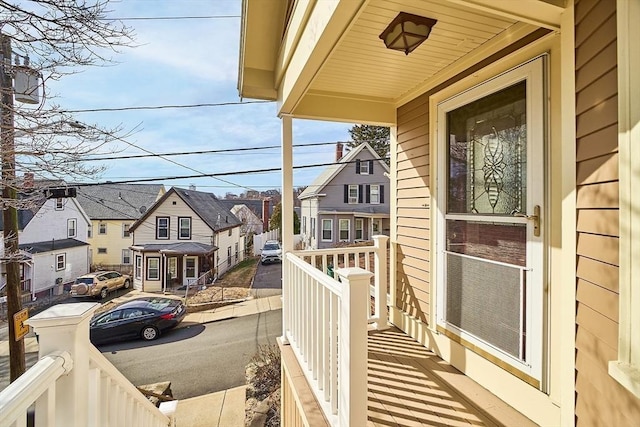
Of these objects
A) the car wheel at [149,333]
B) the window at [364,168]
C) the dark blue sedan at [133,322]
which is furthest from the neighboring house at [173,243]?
the window at [364,168]

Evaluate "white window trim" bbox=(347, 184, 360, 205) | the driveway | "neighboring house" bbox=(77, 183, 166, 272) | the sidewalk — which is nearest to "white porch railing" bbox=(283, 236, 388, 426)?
the sidewalk

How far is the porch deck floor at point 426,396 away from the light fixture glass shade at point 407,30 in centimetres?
237

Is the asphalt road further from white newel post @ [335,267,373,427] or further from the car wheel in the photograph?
white newel post @ [335,267,373,427]

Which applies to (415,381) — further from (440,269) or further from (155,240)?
(155,240)

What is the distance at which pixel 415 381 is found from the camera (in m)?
2.22

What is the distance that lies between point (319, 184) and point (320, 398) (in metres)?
13.8

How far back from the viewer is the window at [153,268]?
580 inches

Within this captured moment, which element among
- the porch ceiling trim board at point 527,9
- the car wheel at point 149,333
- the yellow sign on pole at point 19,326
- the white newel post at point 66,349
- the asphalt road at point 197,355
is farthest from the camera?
the car wheel at point 149,333

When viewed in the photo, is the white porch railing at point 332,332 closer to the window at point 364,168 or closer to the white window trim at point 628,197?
the white window trim at point 628,197

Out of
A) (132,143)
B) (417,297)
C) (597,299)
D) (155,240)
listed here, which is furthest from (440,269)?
(155,240)

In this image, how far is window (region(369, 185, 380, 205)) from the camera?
1518cm

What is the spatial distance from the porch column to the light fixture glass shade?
1.33 m

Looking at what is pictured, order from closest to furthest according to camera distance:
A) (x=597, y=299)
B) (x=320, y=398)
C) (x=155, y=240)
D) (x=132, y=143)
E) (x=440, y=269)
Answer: (x=597, y=299)
(x=320, y=398)
(x=440, y=269)
(x=132, y=143)
(x=155, y=240)

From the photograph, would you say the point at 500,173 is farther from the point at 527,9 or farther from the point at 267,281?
the point at 267,281
